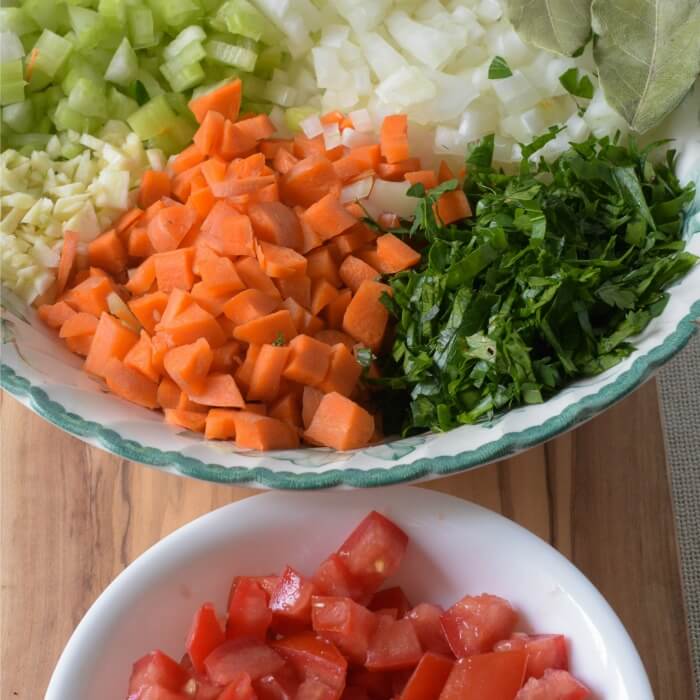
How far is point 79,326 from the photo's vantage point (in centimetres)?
157

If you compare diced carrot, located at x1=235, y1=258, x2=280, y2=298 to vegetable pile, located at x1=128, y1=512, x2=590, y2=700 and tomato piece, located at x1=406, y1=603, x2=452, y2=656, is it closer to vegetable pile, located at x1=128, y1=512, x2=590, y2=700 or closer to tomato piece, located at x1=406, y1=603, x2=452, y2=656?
vegetable pile, located at x1=128, y1=512, x2=590, y2=700

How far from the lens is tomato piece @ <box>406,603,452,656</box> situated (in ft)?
4.67

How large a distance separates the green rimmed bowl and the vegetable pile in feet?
0.48

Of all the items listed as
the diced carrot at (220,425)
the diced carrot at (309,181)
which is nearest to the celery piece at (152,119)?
the diced carrot at (309,181)

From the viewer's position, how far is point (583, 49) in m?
1.65

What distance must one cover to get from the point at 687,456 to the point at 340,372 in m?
0.94

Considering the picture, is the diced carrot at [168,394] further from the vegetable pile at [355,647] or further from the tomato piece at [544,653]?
the tomato piece at [544,653]

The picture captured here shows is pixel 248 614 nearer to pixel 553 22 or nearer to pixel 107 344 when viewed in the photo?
pixel 107 344

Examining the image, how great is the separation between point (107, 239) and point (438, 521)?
0.76m

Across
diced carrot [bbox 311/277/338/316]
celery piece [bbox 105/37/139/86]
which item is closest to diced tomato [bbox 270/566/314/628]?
diced carrot [bbox 311/277/338/316]

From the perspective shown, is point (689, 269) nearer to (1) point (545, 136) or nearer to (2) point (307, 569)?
(1) point (545, 136)

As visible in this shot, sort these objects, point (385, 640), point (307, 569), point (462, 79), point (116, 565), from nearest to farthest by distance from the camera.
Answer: point (385, 640)
point (307, 569)
point (116, 565)
point (462, 79)

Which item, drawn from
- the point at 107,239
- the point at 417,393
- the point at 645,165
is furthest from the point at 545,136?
the point at 107,239

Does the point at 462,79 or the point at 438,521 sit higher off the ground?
the point at 462,79
